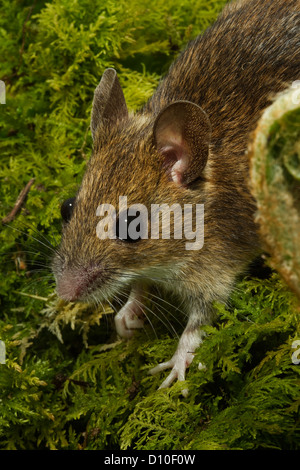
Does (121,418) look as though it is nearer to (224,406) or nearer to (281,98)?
(224,406)

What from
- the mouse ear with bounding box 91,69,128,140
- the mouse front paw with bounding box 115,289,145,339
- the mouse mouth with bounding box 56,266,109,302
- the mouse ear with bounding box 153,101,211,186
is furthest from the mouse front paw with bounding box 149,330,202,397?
the mouse ear with bounding box 91,69,128,140

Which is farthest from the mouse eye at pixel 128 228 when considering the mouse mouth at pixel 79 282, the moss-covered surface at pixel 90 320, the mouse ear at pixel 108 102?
the mouse ear at pixel 108 102

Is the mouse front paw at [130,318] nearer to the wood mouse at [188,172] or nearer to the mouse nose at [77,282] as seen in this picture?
the wood mouse at [188,172]

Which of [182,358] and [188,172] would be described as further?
[182,358]

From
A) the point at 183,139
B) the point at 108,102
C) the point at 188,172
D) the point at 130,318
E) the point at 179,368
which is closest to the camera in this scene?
the point at 183,139

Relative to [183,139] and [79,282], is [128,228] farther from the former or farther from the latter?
[183,139]

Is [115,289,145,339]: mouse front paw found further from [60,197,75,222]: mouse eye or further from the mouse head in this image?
[60,197,75,222]: mouse eye

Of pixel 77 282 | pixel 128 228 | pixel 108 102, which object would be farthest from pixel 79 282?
pixel 108 102
